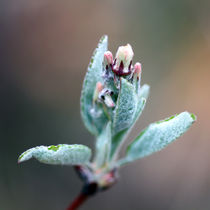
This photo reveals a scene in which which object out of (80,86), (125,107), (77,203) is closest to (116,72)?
(125,107)

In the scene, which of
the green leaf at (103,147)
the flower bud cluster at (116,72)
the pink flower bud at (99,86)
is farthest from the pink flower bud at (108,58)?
the green leaf at (103,147)

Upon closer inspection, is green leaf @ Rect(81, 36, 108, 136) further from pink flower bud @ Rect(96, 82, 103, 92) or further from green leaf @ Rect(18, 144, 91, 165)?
green leaf @ Rect(18, 144, 91, 165)

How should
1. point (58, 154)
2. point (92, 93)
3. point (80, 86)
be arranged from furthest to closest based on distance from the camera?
point (80, 86) < point (92, 93) < point (58, 154)

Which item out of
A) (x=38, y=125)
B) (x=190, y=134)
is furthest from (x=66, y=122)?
(x=190, y=134)

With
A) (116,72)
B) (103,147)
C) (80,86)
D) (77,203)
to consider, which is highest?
(80,86)

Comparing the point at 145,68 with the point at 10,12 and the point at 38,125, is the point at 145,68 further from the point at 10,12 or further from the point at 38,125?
the point at 10,12

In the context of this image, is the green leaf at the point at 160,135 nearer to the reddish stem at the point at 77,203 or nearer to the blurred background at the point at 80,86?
the reddish stem at the point at 77,203

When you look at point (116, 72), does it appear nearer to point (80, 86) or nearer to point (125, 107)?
point (125, 107)
